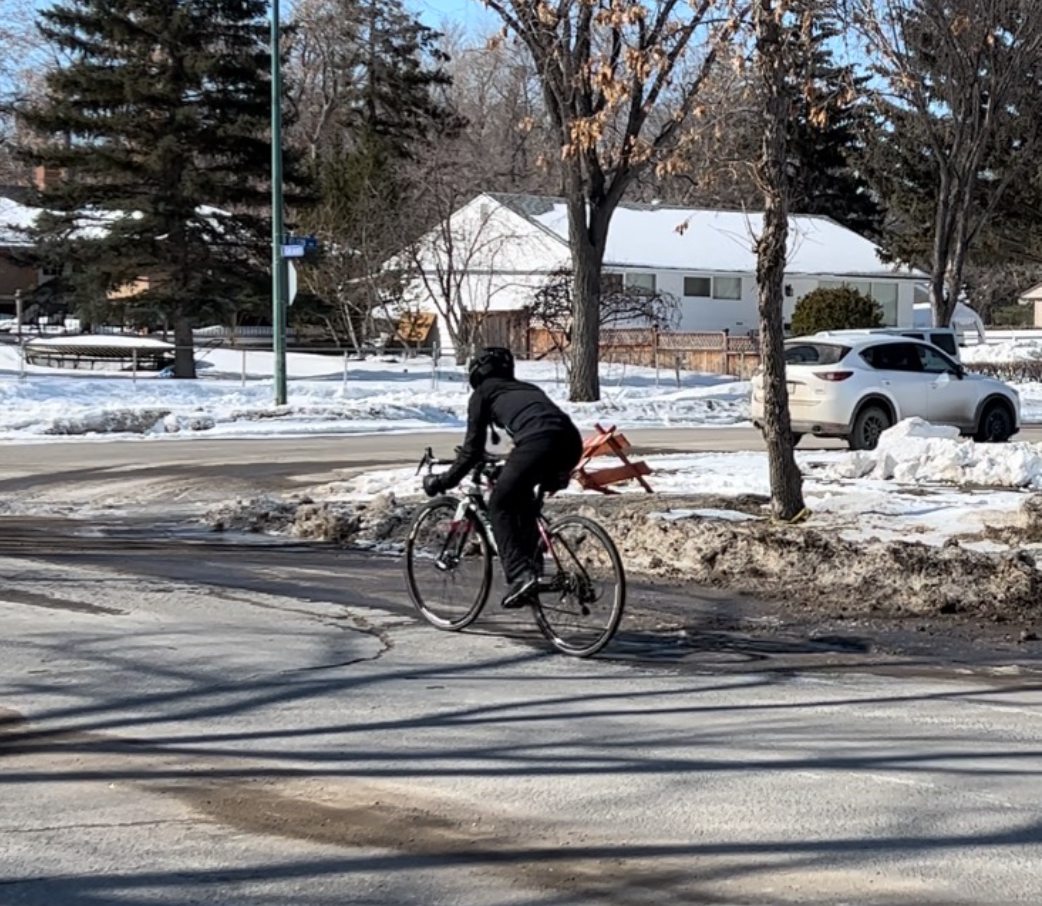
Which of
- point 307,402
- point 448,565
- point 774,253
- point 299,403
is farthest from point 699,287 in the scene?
point 448,565

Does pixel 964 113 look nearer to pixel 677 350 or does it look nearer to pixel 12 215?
pixel 677 350

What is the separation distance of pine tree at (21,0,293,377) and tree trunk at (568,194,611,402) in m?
11.6

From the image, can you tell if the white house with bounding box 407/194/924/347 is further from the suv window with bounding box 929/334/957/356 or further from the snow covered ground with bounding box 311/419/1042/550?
the snow covered ground with bounding box 311/419/1042/550

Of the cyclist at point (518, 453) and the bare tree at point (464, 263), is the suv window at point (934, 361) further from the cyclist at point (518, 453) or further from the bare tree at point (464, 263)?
the bare tree at point (464, 263)

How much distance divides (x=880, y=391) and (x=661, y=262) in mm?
39540

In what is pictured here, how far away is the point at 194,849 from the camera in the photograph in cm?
527

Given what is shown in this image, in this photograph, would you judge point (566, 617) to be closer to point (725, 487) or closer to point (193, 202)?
point (725, 487)

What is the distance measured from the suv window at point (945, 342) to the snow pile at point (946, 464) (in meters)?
14.4

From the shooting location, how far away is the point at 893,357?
21.9 meters

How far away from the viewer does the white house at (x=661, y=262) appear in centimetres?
5691

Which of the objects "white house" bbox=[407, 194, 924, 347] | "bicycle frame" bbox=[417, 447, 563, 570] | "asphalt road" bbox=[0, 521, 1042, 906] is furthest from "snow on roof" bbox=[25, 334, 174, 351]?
"asphalt road" bbox=[0, 521, 1042, 906]

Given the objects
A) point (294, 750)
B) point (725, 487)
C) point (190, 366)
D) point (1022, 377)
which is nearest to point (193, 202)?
point (190, 366)

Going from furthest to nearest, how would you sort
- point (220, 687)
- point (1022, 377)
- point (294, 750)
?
point (1022, 377)
point (220, 687)
point (294, 750)

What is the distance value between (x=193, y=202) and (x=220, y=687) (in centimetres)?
3539
